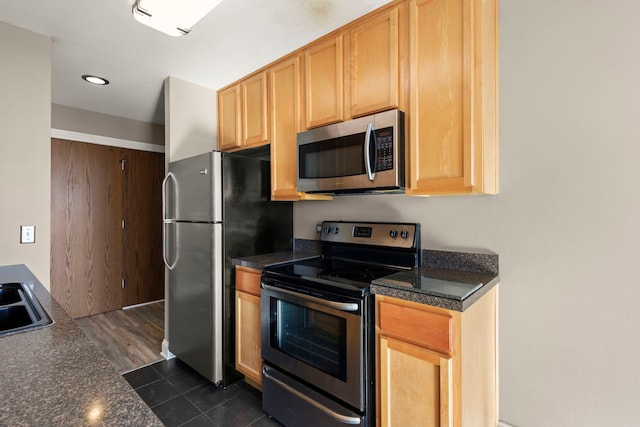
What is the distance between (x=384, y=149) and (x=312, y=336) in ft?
3.55

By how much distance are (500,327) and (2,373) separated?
1.95 meters

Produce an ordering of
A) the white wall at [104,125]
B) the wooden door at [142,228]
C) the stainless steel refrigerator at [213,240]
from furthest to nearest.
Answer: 1. the wooden door at [142,228]
2. the white wall at [104,125]
3. the stainless steel refrigerator at [213,240]

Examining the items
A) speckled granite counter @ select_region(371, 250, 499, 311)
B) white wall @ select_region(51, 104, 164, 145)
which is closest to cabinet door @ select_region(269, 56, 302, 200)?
speckled granite counter @ select_region(371, 250, 499, 311)

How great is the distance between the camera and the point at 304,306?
5.61 feet

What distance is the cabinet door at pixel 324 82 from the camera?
1.90 meters

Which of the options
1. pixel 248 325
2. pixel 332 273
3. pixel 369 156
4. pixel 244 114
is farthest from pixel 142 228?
pixel 369 156

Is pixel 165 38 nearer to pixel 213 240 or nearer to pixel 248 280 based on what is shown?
pixel 213 240

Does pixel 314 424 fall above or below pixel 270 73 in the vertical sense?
below

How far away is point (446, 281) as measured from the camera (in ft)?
4.91

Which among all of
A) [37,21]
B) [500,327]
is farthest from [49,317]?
[500,327]

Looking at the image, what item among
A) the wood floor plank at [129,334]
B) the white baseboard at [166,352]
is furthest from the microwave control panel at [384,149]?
the wood floor plank at [129,334]

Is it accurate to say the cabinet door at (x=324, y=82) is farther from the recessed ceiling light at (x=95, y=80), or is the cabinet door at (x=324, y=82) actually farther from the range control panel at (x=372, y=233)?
the recessed ceiling light at (x=95, y=80)

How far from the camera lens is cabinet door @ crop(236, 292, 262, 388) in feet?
6.81

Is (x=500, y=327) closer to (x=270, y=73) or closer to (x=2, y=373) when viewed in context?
(x=2, y=373)
